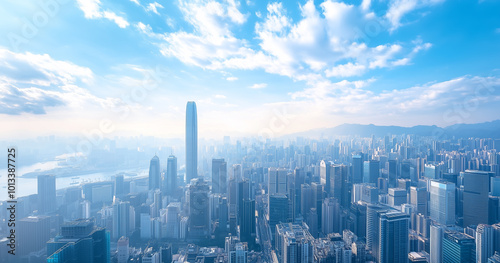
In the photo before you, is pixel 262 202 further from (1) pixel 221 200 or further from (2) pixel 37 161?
(2) pixel 37 161

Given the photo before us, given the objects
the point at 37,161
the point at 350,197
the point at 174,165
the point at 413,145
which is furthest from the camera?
the point at 413,145

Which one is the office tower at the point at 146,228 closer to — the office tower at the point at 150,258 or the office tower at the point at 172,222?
the office tower at the point at 172,222

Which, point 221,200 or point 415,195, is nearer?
point 415,195

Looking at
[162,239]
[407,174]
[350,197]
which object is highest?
[407,174]

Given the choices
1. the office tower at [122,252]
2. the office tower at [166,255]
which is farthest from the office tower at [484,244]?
the office tower at [122,252]

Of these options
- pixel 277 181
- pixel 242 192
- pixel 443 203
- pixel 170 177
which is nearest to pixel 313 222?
pixel 277 181

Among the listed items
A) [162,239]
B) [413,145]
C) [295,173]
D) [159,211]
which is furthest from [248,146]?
[413,145]
